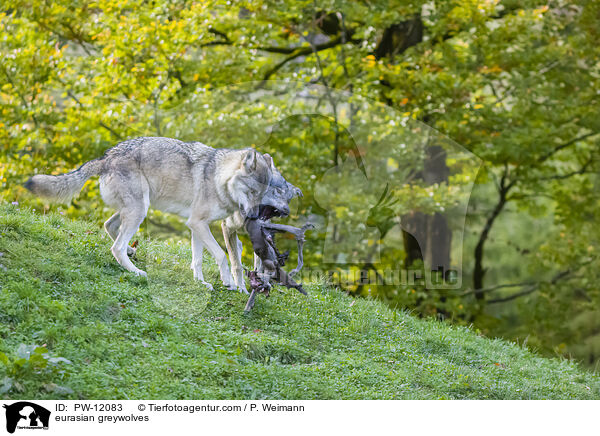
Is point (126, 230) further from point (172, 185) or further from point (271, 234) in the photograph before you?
point (271, 234)

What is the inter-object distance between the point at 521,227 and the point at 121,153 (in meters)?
11.0

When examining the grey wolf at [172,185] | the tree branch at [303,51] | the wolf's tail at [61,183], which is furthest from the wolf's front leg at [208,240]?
the tree branch at [303,51]

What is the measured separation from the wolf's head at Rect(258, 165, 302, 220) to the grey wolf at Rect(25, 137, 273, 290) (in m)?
0.07

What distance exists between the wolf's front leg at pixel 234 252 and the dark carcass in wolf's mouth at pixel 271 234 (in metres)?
0.53

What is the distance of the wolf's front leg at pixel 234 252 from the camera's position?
729 cm

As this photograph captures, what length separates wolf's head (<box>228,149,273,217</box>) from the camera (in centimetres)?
675

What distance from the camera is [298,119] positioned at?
7777 millimetres

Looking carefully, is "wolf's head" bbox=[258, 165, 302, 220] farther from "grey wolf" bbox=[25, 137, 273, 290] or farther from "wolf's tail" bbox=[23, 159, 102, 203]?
"wolf's tail" bbox=[23, 159, 102, 203]

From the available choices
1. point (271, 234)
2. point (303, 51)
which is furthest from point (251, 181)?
point (303, 51)

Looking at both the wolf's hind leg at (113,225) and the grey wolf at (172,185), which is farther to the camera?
the wolf's hind leg at (113,225)

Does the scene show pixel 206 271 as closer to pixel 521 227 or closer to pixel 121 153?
pixel 121 153
